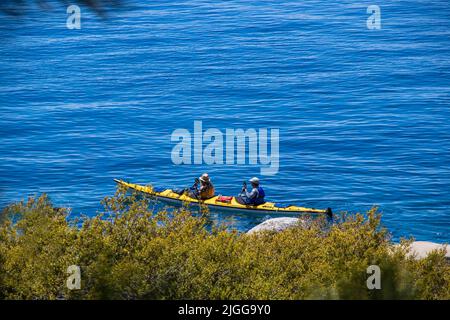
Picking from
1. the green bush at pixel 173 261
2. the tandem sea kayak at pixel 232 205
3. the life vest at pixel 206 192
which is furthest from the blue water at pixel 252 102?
the green bush at pixel 173 261

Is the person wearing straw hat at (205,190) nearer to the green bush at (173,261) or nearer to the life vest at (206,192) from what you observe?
the life vest at (206,192)

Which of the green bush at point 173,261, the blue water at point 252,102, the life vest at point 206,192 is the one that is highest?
the blue water at point 252,102

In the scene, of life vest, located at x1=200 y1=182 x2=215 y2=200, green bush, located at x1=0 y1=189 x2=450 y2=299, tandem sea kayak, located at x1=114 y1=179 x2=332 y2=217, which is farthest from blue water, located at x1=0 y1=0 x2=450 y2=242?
green bush, located at x1=0 y1=189 x2=450 y2=299

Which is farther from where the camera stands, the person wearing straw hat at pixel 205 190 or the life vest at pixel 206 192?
the life vest at pixel 206 192

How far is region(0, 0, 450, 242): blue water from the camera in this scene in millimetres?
35125

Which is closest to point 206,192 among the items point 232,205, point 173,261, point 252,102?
point 232,205

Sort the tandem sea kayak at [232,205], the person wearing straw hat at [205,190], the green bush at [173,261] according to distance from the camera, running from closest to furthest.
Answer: the green bush at [173,261] → the tandem sea kayak at [232,205] → the person wearing straw hat at [205,190]

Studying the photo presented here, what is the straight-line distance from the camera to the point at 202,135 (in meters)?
40.9

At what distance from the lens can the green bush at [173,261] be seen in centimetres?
1298

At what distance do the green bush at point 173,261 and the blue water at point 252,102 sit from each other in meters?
10.2

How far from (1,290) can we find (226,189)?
21.8m

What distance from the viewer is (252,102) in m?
46.0
